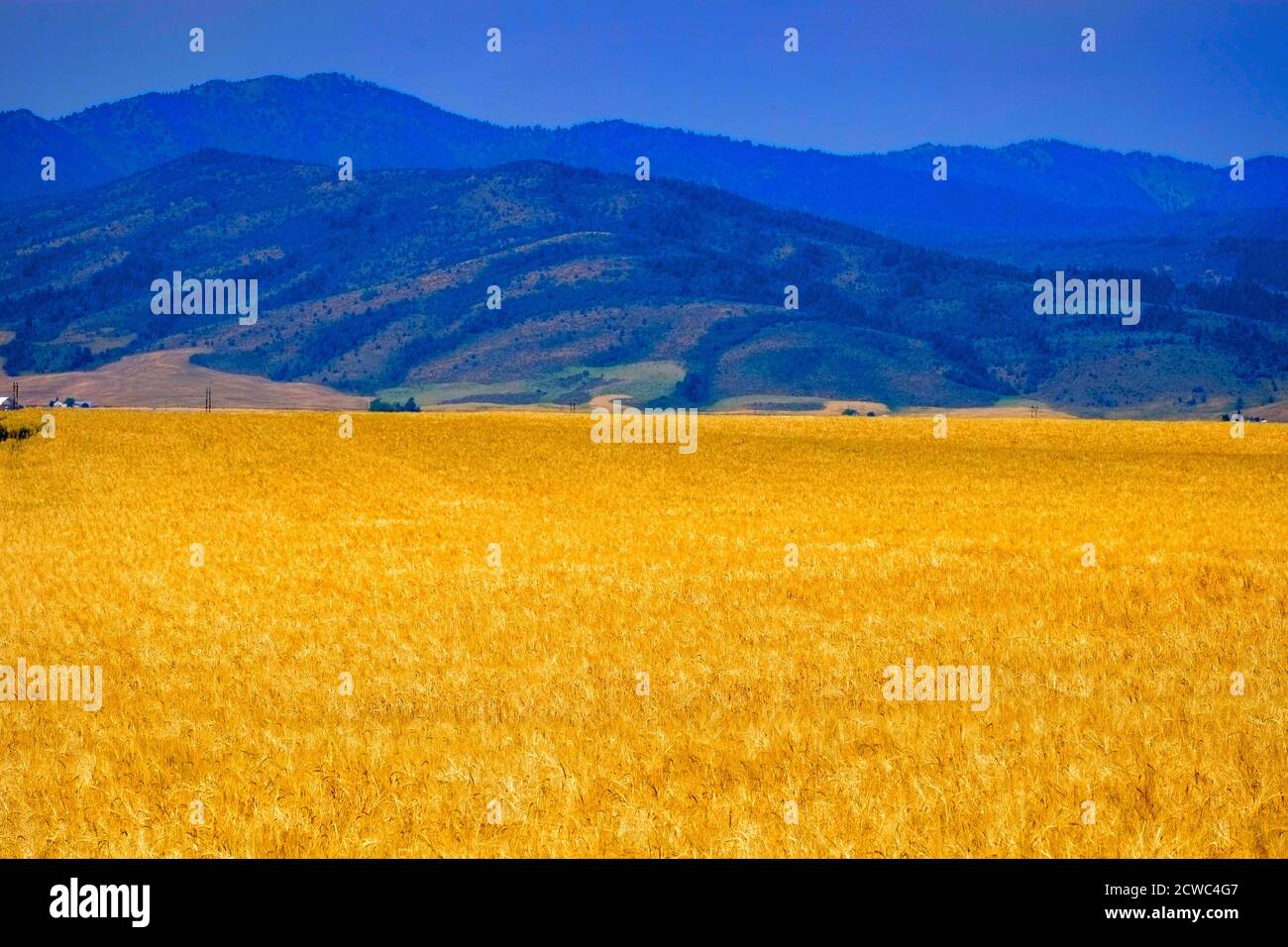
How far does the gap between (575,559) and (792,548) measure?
532 cm

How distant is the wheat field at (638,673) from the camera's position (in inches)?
467

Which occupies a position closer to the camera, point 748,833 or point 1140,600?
point 748,833

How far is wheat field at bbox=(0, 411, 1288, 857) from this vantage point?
38.9ft

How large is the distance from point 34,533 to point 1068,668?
29509 mm

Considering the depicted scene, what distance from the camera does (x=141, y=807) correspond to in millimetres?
12281

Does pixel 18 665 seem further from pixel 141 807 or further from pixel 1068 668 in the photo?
pixel 1068 668

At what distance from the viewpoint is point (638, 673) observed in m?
19.6

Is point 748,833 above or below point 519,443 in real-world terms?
below

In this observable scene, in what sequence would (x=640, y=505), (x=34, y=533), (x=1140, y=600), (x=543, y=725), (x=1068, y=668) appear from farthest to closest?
(x=640, y=505), (x=34, y=533), (x=1140, y=600), (x=1068, y=668), (x=543, y=725)

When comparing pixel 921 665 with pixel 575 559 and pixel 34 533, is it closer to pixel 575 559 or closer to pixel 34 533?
pixel 575 559
